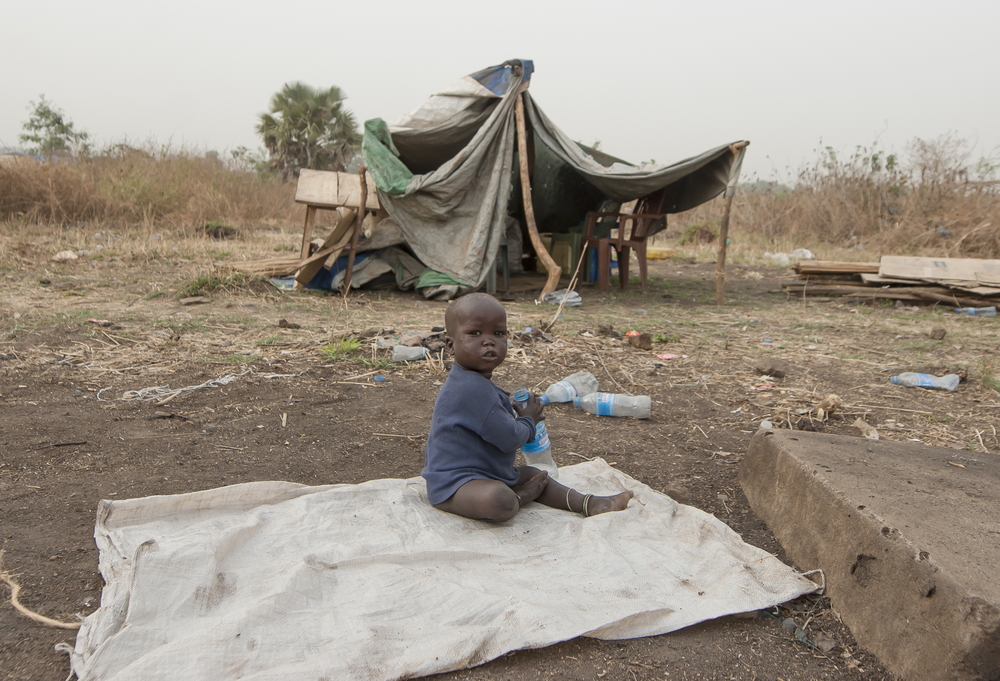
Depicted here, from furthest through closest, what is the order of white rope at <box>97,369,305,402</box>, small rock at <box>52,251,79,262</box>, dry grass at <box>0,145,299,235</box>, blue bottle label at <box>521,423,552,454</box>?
1. dry grass at <box>0,145,299,235</box>
2. small rock at <box>52,251,79,262</box>
3. white rope at <box>97,369,305,402</box>
4. blue bottle label at <box>521,423,552,454</box>

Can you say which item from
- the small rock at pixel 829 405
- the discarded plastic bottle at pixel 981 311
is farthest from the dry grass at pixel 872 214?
the small rock at pixel 829 405

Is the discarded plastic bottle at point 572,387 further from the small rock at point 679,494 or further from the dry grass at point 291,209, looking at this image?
the dry grass at point 291,209

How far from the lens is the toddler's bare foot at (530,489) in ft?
7.20

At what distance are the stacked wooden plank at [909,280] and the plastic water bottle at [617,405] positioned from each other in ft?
16.5

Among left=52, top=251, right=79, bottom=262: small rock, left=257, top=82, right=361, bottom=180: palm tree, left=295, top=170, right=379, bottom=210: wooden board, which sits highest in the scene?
left=257, top=82, right=361, bottom=180: palm tree

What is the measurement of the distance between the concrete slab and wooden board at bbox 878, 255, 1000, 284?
19.1 ft

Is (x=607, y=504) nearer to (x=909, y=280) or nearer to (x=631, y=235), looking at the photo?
(x=631, y=235)

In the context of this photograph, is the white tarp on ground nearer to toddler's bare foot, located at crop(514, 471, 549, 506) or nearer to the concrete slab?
toddler's bare foot, located at crop(514, 471, 549, 506)

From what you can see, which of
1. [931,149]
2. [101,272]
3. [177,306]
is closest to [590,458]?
[177,306]

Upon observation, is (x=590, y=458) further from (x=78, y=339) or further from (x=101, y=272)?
(x=101, y=272)

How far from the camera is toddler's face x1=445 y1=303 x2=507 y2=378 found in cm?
197


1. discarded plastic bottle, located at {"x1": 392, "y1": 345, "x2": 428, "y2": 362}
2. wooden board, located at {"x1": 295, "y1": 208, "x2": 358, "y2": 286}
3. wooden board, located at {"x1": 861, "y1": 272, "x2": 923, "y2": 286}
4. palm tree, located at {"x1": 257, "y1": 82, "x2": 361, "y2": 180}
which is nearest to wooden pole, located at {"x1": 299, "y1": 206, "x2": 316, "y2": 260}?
wooden board, located at {"x1": 295, "y1": 208, "x2": 358, "y2": 286}

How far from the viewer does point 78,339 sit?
4.26 metres

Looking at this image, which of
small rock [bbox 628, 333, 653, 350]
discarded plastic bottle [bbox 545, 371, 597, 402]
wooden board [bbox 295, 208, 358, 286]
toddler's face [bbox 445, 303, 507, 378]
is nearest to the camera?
toddler's face [bbox 445, 303, 507, 378]
